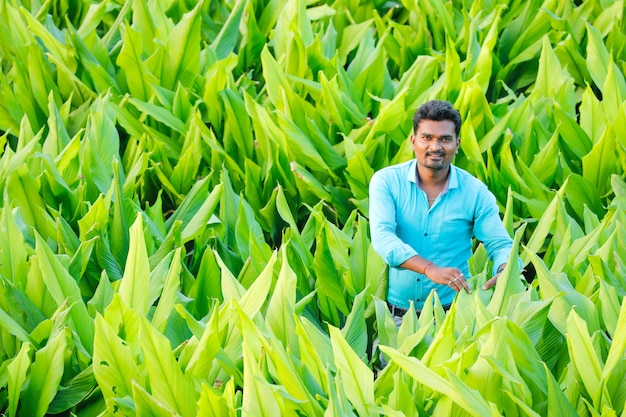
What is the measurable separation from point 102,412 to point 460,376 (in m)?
0.88

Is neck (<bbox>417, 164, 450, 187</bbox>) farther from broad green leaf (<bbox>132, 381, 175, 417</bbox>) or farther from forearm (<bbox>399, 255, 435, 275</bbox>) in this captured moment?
broad green leaf (<bbox>132, 381, 175, 417</bbox>)

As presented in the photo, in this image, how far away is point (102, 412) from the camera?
259 centimetres

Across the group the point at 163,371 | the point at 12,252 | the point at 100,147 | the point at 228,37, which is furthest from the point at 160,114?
the point at 163,371

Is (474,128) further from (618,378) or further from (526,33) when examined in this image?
(618,378)

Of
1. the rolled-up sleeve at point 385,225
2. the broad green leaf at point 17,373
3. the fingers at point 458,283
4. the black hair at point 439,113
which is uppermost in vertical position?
the black hair at point 439,113

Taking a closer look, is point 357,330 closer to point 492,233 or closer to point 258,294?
point 258,294

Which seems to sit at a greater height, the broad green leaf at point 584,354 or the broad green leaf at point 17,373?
the broad green leaf at point 584,354

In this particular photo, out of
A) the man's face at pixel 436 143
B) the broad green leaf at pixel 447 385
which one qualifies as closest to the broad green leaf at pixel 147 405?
the broad green leaf at pixel 447 385

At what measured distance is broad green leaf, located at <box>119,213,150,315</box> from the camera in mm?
2785

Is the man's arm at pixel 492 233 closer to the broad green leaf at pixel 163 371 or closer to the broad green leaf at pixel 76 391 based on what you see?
the broad green leaf at pixel 163 371

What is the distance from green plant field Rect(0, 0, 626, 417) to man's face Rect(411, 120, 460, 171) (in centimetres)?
29

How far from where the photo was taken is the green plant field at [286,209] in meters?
2.38

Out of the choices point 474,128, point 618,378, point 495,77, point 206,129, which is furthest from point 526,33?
point 618,378

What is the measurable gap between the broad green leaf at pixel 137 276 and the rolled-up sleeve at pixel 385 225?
2.00 ft
